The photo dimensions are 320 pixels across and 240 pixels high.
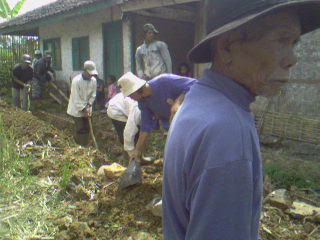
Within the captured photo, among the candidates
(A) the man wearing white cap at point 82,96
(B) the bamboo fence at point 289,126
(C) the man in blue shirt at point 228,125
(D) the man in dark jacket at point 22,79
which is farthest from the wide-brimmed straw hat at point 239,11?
(D) the man in dark jacket at point 22,79

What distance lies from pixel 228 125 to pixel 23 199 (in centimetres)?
355

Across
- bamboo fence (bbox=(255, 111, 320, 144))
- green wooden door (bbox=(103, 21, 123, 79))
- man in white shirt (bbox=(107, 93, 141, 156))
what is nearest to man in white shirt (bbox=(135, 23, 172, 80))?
man in white shirt (bbox=(107, 93, 141, 156))

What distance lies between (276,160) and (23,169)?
382 centimetres

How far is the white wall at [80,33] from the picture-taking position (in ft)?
31.6

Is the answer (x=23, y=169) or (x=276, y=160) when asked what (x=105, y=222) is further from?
(x=276, y=160)

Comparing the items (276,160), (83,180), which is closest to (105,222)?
(83,180)

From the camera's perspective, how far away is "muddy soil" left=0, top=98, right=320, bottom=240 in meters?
3.03

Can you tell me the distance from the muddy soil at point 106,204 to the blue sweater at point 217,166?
7.57 feet

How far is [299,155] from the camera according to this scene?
5.39m

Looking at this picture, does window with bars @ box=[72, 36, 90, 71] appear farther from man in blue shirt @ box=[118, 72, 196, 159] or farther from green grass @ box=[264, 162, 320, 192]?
green grass @ box=[264, 162, 320, 192]

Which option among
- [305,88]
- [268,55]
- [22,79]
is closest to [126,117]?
[305,88]

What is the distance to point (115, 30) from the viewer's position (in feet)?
30.0

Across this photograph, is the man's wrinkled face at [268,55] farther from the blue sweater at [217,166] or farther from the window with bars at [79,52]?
the window with bars at [79,52]

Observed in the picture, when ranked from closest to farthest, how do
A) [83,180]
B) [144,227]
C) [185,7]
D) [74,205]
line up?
[144,227]
[74,205]
[83,180]
[185,7]
